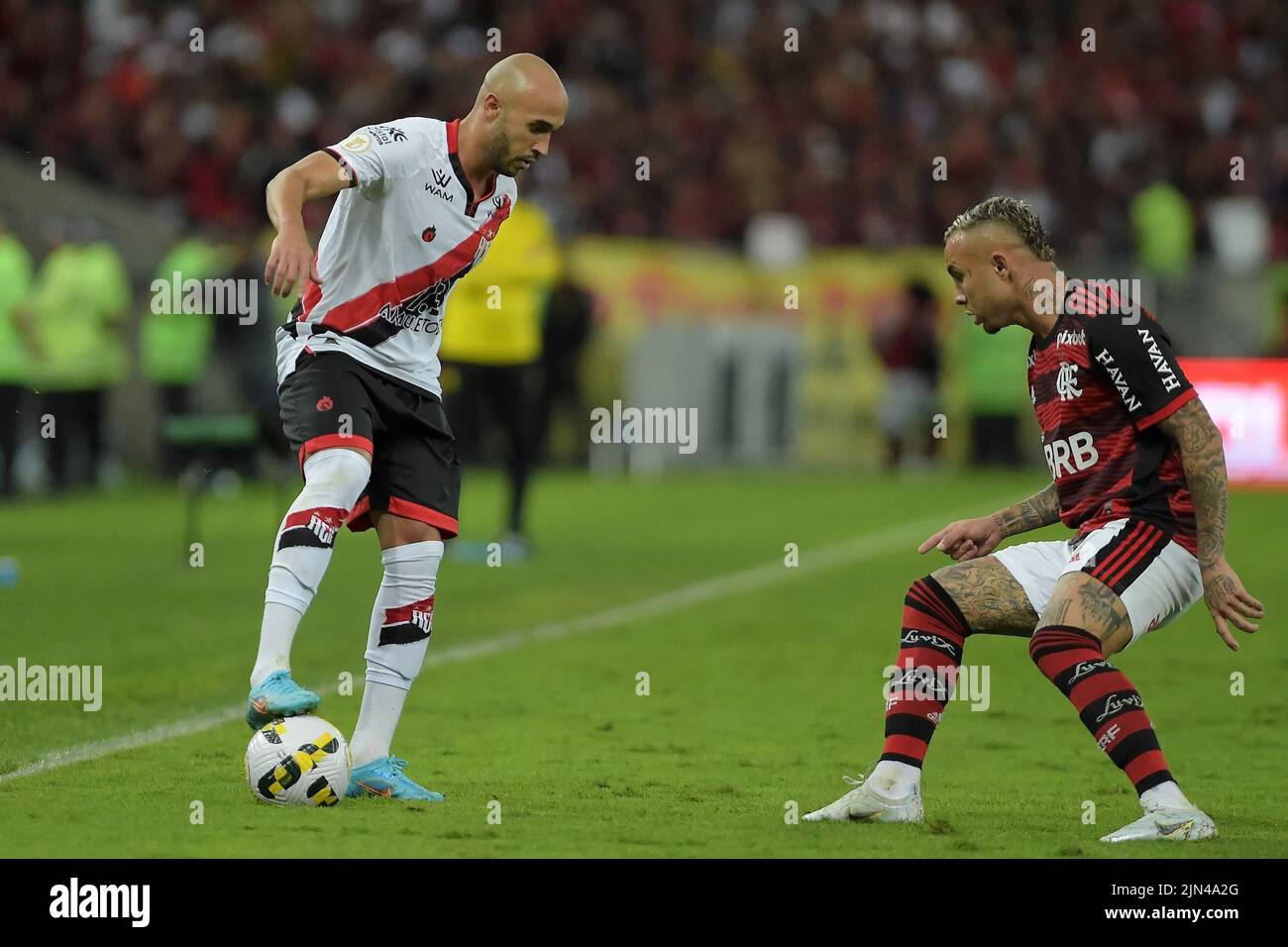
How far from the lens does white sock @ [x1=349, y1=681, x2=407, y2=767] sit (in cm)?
579

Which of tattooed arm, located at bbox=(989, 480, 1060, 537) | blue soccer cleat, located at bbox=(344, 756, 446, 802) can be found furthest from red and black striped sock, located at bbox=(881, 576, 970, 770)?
blue soccer cleat, located at bbox=(344, 756, 446, 802)

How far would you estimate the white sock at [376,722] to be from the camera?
579 cm

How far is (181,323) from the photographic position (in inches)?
717

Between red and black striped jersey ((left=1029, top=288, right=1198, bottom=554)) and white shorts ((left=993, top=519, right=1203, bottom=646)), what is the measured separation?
4 centimetres

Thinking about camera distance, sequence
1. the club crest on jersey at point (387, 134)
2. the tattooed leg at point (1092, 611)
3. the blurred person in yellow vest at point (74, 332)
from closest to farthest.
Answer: the tattooed leg at point (1092, 611) → the club crest on jersey at point (387, 134) → the blurred person in yellow vest at point (74, 332)

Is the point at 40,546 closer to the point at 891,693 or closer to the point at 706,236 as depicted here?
the point at 891,693

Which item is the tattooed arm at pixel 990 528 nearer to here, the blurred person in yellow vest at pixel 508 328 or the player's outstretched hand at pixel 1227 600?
the player's outstretched hand at pixel 1227 600

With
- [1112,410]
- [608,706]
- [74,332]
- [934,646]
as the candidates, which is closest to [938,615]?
[934,646]

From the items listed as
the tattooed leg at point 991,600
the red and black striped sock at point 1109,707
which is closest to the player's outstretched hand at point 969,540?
the tattooed leg at point 991,600

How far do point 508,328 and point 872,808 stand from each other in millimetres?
8018

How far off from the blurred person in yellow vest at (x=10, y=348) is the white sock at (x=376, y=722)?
35.0ft

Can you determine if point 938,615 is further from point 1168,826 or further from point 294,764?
point 294,764

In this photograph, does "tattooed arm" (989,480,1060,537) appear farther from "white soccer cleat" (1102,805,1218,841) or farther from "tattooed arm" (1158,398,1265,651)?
"white soccer cleat" (1102,805,1218,841)
